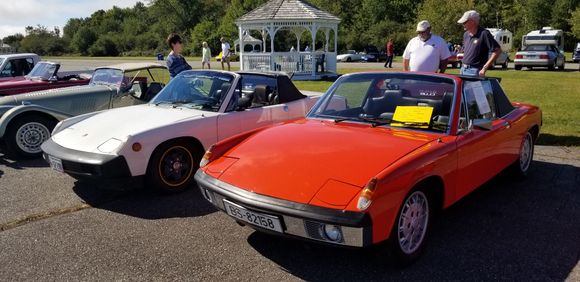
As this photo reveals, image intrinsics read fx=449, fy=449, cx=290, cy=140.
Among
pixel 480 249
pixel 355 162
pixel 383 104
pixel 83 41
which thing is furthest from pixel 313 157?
pixel 83 41

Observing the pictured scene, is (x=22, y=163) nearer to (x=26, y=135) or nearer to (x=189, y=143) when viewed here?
(x=26, y=135)

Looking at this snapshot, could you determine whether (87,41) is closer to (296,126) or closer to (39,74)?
(39,74)

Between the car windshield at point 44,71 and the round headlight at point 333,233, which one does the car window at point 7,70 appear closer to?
the car windshield at point 44,71

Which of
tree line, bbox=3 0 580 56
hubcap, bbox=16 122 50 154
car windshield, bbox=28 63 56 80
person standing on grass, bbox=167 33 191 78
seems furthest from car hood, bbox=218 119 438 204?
tree line, bbox=3 0 580 56

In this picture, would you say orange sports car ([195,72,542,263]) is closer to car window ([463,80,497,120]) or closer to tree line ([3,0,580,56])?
car window ([463,80,497,120])

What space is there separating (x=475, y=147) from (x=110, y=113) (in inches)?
164

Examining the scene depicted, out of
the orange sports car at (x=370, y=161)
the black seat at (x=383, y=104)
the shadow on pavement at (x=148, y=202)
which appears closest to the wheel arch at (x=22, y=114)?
the shadow on pavement at (x=148, y=202)

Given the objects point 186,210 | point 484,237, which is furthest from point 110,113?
point 484,237

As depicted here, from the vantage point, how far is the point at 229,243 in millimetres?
3648

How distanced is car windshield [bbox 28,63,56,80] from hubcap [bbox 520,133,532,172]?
8948mm

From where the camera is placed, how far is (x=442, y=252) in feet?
11.3

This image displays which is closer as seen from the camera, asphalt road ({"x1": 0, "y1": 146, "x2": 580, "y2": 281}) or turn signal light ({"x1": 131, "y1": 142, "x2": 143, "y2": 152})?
asphalt road ({"x1": 0, "y1": 146, "x2": 580, "y2": 281})

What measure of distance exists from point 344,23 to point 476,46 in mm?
60288

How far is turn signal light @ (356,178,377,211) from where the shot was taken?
2756 mm
